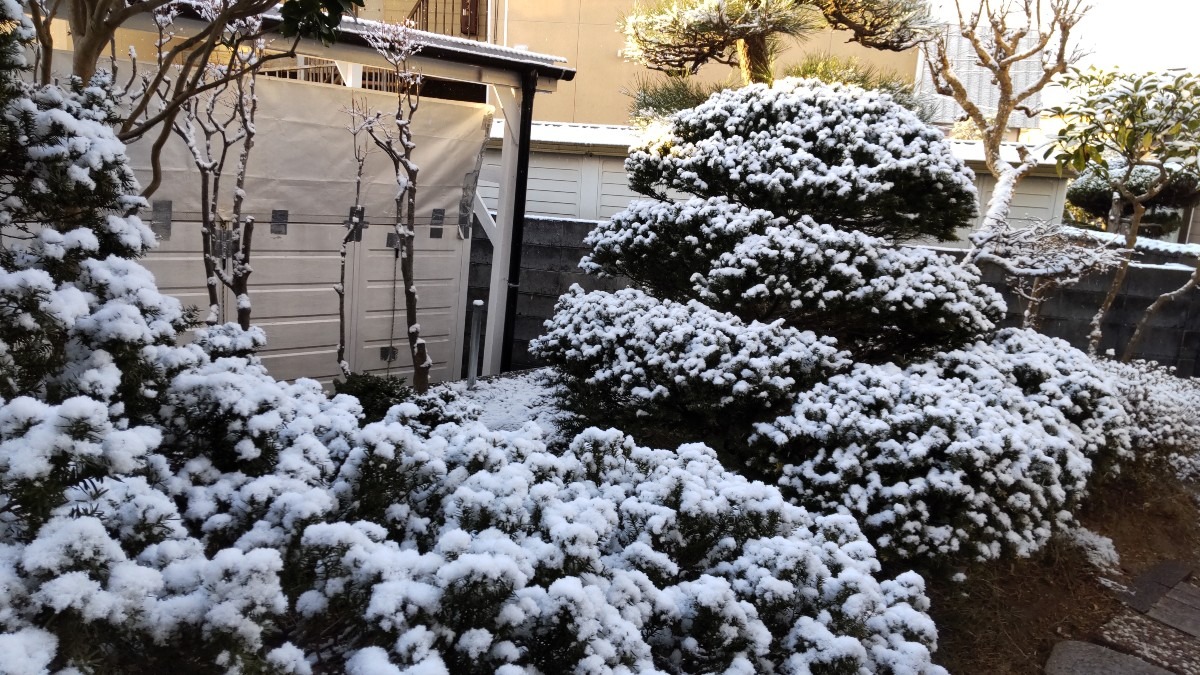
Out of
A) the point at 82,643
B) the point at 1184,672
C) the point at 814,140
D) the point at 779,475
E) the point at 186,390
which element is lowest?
the point at 1184,672

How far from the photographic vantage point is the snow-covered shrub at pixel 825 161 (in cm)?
449

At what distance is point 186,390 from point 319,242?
3.90 m

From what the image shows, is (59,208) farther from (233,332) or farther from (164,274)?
(164,274)

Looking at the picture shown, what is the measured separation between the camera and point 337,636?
62.1 inches

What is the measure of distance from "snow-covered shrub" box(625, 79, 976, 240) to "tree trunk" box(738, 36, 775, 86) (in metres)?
1.46

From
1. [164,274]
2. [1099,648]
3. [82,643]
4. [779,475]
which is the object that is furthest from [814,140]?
[82,643]

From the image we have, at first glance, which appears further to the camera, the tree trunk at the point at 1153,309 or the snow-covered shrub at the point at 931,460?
the tree trunk at the point at 1153,309

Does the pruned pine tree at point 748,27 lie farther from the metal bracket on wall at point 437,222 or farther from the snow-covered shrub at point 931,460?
the snow-covered shrub at point 931,460

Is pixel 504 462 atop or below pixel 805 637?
atop

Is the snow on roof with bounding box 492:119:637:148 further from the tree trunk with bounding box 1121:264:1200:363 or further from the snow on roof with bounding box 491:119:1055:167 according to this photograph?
the tree trunk with bounding box 1121:264:1200:363

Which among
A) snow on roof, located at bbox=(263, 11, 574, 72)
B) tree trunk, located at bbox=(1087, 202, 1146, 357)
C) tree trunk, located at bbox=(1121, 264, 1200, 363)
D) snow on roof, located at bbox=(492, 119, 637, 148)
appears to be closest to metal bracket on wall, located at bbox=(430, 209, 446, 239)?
snow on roof, located at bbox=(263, 11, 574, 72)

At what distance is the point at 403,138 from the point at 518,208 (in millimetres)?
1067

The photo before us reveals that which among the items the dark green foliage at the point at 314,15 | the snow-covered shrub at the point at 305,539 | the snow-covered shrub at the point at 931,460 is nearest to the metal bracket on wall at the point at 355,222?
the dark green foliage at the point at 314,15

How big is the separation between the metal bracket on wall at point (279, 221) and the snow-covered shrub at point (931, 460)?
3.33m
